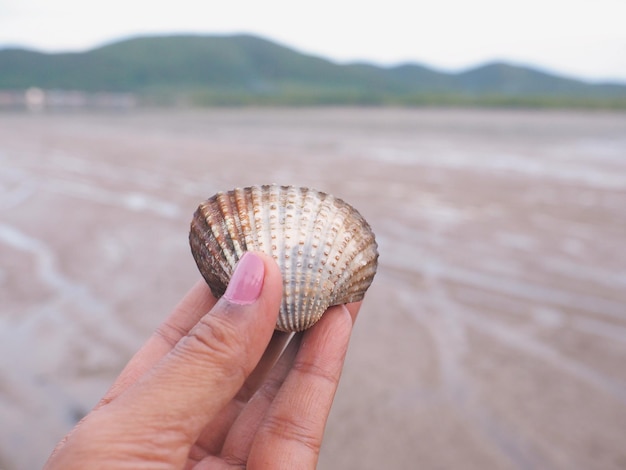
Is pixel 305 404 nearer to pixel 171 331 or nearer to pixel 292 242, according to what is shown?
pixel 292 242

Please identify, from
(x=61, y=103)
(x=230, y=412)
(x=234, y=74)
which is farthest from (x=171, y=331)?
(x=234, y=74)

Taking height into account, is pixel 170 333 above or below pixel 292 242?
below

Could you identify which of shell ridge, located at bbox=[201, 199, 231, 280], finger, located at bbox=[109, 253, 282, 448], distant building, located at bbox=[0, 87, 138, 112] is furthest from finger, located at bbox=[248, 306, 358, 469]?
distant building, located at bbox=[0, 87, 138, 112]

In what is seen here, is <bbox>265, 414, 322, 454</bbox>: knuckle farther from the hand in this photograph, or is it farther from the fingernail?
the fingernail

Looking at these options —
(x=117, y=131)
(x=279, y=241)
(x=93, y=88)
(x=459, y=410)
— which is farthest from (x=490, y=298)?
(x=93, y=88)

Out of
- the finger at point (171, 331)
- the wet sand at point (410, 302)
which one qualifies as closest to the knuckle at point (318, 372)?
the finger at point (171, 331)

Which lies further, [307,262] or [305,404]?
[307,262]

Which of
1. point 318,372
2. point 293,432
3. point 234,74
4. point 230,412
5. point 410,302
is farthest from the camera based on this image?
point 234,74
